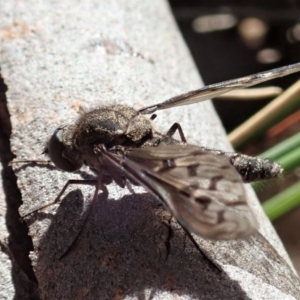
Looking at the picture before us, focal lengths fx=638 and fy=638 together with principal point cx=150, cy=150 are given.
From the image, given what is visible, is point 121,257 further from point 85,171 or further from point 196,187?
point 85,171

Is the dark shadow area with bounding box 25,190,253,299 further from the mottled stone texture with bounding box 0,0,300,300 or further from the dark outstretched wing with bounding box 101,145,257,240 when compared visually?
the dark outstretched wing with bounding box 101,145,257,240

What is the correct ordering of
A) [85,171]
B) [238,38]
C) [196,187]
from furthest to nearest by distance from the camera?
[238,38]
[85,171]
[196,187]

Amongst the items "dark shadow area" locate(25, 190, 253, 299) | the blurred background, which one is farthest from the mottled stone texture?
the blurred background

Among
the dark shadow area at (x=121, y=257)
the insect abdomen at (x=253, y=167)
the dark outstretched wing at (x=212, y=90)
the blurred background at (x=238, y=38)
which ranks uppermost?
the blurred background at (x=238, y=38)

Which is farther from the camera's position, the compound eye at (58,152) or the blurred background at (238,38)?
the blurred background at (238,38)

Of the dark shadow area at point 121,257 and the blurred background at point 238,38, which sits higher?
the blurred background at point 238,38

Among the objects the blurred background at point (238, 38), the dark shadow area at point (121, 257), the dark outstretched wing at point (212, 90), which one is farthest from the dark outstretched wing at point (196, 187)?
the blurred background at point (238, 38)

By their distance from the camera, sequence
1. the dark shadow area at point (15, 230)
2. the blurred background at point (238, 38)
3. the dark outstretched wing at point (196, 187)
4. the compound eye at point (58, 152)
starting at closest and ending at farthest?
the dark outstretched wing at point (196, 187) < the dark shadow area at point (15, 230) < the compound eye at point (58, 152) < the blurred background at point (238, 38)

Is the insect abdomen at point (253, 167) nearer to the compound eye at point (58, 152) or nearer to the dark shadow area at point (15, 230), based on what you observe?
the compound eye at point (58, 152)

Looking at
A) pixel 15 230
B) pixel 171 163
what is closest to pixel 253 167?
pixel 171 163
